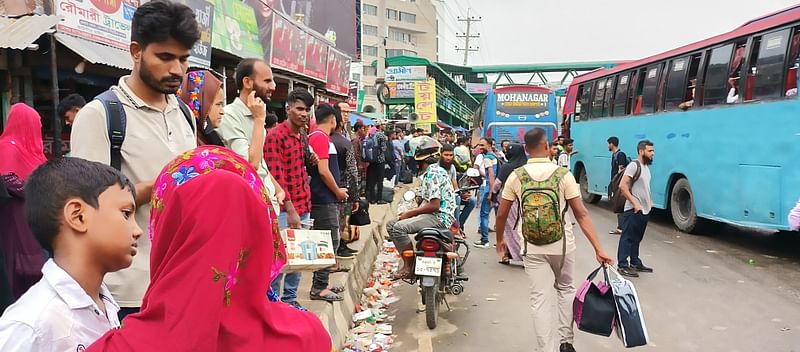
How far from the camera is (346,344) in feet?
15.0

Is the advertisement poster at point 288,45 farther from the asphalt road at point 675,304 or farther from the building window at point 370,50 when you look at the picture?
the building window at point 370,50

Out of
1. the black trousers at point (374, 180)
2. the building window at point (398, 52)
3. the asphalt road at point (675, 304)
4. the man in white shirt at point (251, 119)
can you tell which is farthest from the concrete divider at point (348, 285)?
the building window at point (398, 52)

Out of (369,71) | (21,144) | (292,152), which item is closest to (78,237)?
(21,144)

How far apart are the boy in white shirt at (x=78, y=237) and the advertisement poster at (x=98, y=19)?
4.52 metres

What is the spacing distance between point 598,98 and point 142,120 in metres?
13.5

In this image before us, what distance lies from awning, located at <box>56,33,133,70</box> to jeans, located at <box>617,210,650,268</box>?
19.0 feet

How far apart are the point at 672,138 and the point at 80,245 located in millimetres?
10474

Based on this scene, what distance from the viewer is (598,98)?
46.7ft

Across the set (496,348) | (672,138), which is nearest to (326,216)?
(496,348)

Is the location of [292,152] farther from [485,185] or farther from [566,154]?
[566,154]

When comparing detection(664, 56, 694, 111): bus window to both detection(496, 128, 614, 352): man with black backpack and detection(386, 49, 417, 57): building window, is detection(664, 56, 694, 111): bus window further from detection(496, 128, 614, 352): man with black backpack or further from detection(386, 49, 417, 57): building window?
detection(386, 49, 417, 57): building window

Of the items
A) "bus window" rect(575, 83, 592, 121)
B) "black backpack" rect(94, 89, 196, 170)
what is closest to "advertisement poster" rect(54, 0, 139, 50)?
"black backpack" rect(94, 89, 196, 170)

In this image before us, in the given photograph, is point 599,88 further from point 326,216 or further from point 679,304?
point 326,216

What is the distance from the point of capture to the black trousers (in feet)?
36.4
